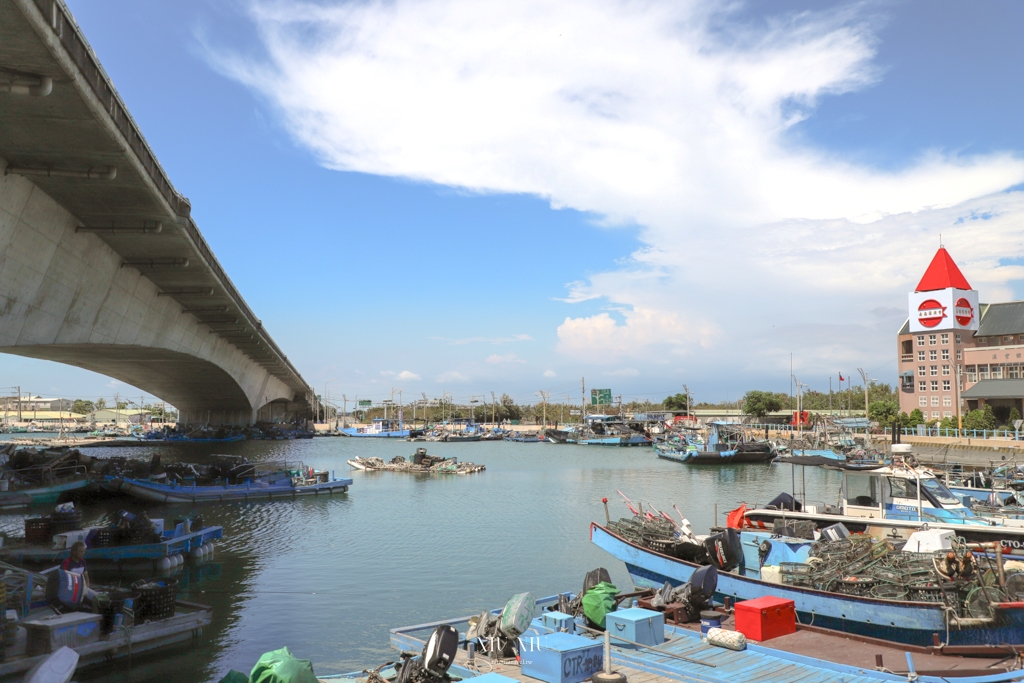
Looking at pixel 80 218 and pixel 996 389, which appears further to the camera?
pixel 996 389

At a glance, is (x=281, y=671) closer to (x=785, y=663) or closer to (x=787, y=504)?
(x=785, y=663)

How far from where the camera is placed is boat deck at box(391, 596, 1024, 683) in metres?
9.55

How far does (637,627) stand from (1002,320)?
254 feet

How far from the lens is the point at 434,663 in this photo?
9.78 m

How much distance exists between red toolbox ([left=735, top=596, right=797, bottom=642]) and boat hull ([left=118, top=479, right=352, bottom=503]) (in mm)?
29464

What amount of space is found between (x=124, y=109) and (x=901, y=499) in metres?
21.7

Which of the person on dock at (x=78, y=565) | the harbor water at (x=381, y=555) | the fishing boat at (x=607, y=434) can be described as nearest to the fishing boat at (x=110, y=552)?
the harbor water at (x=381, y=555)

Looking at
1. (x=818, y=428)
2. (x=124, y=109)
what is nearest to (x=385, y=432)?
(x=818, y=428)

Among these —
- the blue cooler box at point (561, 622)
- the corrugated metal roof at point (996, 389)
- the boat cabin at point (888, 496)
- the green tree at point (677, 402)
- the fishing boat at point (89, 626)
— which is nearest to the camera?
the blue cooler box at point (561, 622)

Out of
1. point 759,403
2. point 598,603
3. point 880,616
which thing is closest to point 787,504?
point 880,616

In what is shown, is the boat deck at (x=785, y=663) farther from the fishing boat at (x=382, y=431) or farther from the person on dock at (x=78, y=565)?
the fishing boat at (x=382, y=431)

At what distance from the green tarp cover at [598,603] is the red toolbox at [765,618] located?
2022 millimetres

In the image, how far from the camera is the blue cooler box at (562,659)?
9.43 meters

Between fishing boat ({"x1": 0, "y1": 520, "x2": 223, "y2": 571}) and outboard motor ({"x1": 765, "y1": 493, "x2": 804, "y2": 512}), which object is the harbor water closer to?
fishing boat ({"x1": 0, "y1": 520, "x2": 223, "y2": 571})
